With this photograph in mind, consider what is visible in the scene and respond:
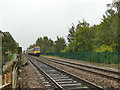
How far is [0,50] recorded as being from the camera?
12.6 m

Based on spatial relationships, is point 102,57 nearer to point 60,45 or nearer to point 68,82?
point 68,82

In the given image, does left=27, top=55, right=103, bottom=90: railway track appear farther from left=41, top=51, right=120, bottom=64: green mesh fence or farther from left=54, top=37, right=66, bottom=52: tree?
left=54, top=37, right=66, bottom=52: tree

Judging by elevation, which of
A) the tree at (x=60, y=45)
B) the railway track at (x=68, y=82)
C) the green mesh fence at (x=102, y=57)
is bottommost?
the railway track at (x=68, y=82)

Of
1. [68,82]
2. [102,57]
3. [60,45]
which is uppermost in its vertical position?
[60,45]

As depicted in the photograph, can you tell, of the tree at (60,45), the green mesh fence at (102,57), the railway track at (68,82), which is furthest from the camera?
the tree at (60,45)

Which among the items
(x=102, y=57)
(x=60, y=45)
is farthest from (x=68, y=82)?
(x=60, y=45)

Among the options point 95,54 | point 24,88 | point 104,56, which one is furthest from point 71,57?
point 24,88

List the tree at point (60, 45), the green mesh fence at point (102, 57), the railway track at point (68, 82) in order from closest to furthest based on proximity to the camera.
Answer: the railway track at point (68, 82), the green mesh fence at point (102, 57), the tree at point (60, 45)

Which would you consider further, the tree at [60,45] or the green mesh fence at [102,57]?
the tree at [60,45]

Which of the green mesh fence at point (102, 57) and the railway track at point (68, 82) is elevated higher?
the green mesh fence at point (102, 57)

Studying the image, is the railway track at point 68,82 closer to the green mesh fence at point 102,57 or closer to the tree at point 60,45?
the green mesh fence at point 102,57

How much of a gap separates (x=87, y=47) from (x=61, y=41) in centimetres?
2511

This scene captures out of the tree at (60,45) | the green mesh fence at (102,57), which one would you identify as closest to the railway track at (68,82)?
the green mesh fence at (102,57)

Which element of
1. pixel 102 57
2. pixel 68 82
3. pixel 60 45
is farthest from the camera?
pixel 60 45
